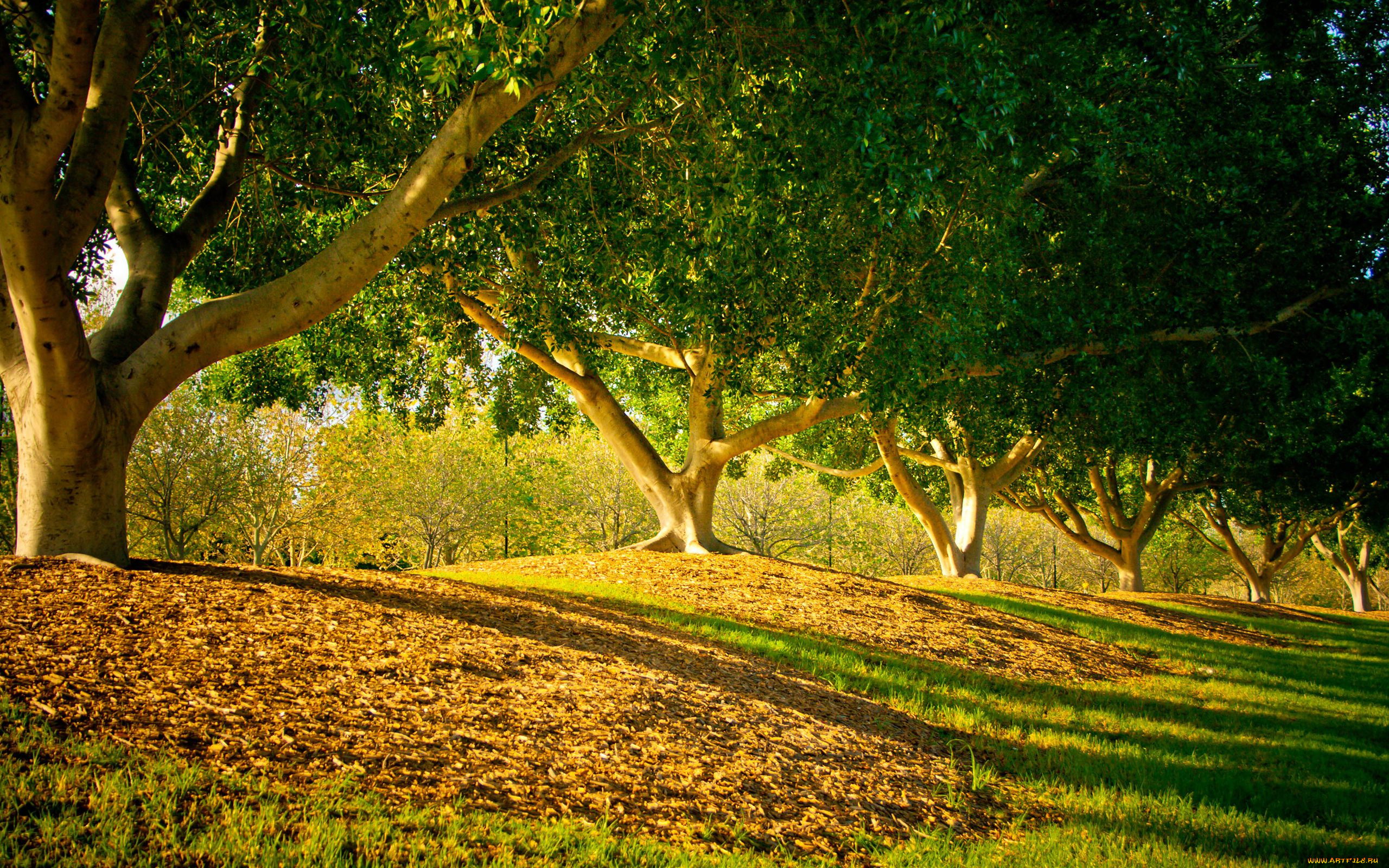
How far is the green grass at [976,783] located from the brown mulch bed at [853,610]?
1.62 feet

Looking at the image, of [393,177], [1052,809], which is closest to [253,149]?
[393,177]

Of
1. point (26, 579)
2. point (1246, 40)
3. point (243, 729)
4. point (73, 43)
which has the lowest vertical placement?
point (243, 729)

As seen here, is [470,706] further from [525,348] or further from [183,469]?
[183,469]

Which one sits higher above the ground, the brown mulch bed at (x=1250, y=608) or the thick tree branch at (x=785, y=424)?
the thick tree branch at (x=785, y=424)

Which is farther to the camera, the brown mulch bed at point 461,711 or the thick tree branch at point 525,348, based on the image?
the thick tree branch at point 525,348

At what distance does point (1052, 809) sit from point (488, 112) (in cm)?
616

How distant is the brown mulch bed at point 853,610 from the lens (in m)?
9.40

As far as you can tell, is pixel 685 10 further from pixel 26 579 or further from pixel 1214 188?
pixel 1214 188

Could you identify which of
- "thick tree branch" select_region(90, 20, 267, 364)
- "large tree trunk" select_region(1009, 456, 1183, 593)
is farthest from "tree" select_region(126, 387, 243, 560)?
"large tree trunk" select_region(1009, 456, 1183, 593)

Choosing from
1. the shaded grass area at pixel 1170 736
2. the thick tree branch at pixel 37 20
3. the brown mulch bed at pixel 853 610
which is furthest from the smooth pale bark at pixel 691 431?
the thick tree branch at pixel 37 20

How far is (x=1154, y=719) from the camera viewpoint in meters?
7.33

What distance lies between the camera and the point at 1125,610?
1616 centimetres

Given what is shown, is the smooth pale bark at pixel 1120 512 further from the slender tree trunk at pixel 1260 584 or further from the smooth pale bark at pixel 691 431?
the smooth pale bark at pixel 691 431

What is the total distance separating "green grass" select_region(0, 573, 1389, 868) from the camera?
2969mm
